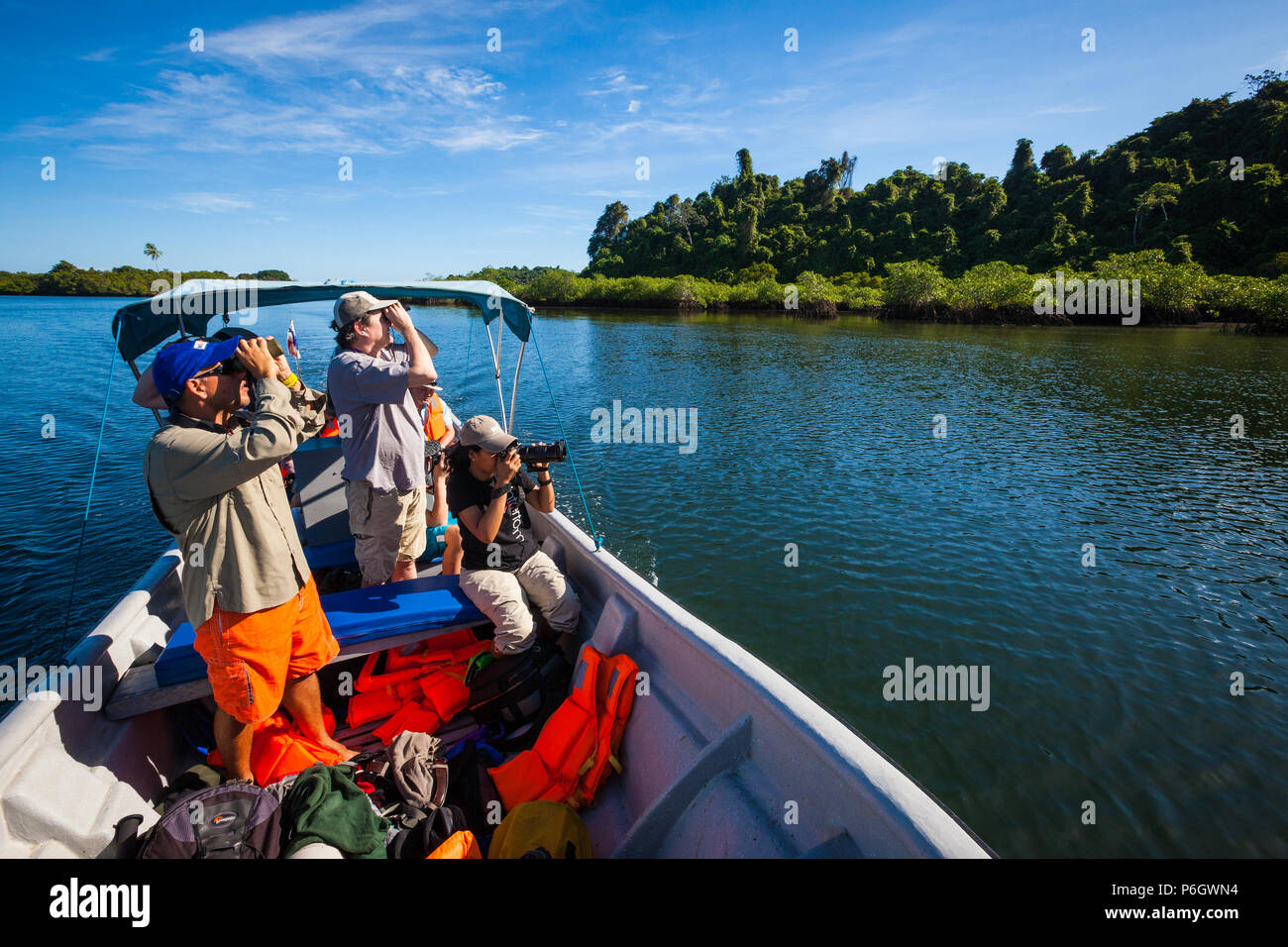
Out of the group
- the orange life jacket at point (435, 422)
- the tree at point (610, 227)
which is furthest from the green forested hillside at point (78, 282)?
the orange life jacket at point (435, 422)

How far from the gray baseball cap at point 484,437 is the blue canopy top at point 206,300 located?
Answer: 7.34 ft

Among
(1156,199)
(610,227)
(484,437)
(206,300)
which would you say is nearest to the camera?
(484,437)

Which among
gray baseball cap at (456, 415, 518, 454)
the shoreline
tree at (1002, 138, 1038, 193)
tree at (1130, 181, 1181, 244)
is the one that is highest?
tree at (1002, 138, 1038, 193)

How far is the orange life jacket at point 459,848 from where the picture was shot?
7.93ft

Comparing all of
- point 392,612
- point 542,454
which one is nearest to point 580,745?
point 392,612

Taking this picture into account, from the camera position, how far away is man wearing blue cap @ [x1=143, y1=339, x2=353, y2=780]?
2.32 m

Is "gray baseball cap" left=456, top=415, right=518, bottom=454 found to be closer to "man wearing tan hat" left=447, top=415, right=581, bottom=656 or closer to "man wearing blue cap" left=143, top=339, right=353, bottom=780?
"man wearing tan hat" left=447, top=415, right=581, bottom=656

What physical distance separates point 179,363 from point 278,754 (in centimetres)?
203

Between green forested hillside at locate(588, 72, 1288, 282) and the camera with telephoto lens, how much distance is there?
165 feet

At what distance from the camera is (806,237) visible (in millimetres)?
78312

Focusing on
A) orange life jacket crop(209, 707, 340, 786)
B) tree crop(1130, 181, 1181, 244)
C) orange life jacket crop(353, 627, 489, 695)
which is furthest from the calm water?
tree crop(1130, 181, 1181, 244)

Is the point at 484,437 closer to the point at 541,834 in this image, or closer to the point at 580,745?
the point at 580,745

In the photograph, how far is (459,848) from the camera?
2.45 metres
